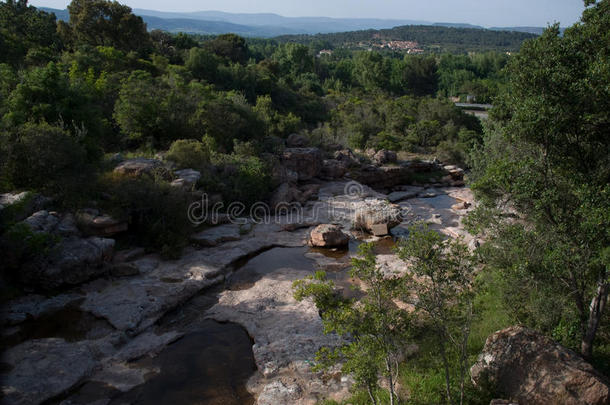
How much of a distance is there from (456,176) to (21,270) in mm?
27834

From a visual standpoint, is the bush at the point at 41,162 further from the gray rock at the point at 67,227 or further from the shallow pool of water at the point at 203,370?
the shallow pool of water at the point at 203,370

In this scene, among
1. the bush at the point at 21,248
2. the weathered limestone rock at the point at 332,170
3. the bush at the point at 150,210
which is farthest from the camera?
the weathered limestone rock at the point at 332,170

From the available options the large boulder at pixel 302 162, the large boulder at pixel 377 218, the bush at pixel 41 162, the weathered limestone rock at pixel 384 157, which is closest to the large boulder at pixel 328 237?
the large boulder at pixel 377 218

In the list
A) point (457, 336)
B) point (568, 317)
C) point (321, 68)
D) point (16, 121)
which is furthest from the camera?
point (321, 68)

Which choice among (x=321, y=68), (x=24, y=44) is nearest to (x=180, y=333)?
(x=24, y=44)

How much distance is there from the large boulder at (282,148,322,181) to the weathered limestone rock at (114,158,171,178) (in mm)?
8622

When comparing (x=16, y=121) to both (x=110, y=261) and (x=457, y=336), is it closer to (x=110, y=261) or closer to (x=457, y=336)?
(x=110, y=261)

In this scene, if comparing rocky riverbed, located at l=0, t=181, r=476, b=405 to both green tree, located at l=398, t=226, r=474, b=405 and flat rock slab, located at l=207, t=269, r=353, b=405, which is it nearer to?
flat rock slab, located at l=207, t=269, r=353, b=405

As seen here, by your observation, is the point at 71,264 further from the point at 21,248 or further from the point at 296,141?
the point at 296,141

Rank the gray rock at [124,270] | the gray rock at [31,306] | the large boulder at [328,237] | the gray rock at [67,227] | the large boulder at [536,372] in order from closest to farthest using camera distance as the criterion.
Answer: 1. the large boulder at [536,372]
2. the gray rock at [31,306]
3. the gray rock at [67,227]
4. the gray rock at [124,270]
5. the large boulder at [328,237]

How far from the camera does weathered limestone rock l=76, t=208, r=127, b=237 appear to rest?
13711mm

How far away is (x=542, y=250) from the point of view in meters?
7.48

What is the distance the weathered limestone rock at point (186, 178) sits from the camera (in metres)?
17.2

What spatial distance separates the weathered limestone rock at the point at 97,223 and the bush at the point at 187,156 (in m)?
5.71
